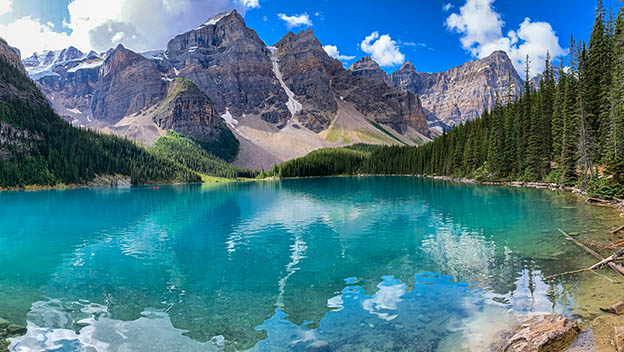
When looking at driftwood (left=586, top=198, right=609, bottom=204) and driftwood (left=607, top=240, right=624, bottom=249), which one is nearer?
driftwood (left=607, top=240, right=624, bottom=249)

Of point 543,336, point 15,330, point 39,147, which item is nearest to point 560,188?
point 543,336

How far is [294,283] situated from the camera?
19.9 metres

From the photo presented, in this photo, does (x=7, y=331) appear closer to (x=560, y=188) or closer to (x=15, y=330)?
(x=15, y=330)

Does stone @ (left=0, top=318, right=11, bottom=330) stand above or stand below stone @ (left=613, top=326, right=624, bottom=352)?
below

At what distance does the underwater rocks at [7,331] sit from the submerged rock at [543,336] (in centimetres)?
1759

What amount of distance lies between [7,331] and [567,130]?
75501 millimetres

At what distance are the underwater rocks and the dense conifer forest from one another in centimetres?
5259

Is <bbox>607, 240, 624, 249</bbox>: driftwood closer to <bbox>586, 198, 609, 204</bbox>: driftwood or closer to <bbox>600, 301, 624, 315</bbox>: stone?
<bbox>600, 301, 624, 315</bbox>: stone

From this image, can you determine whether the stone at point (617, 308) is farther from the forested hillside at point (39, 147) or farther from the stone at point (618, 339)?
the forested hillside at point (39, 147)

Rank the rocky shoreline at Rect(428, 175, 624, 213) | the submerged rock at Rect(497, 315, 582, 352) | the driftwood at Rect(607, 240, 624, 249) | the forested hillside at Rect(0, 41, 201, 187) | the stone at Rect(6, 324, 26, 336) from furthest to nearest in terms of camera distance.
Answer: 1. the forested hillside at Rect(0, 41, 201, 187)
2. the rocky shoreline at Rect(428, 175, 624, 213)
3. the driftwood at Rect(607, 240, 624, 249)
4. the stone at Rect(6, 324, 26, 336)
5. the submerged rock at Rect(497, 315, 582, 352)

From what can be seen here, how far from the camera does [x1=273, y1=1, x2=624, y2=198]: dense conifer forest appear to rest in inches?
1844

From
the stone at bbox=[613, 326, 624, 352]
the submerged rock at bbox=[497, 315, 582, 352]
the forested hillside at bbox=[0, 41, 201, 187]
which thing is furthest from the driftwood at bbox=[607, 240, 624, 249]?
the forested hillside at bbox=[0, 41, 201, 187]

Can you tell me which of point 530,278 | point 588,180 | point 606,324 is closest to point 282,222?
point 530,278

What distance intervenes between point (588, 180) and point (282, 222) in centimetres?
4314
